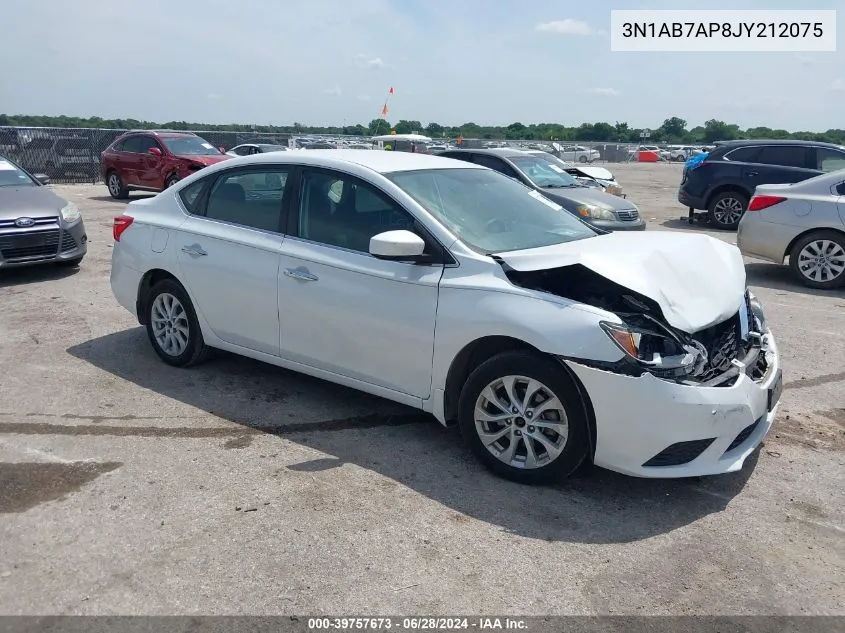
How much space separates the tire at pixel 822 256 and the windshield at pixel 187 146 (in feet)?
40.6

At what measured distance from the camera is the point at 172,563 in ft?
10.6

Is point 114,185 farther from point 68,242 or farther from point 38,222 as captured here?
point 38,222

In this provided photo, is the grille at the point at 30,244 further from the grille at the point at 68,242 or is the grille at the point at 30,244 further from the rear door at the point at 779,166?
the rear door at the point at 779,166

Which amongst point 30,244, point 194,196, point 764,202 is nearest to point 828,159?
point 764,202

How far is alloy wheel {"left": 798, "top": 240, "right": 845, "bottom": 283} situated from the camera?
8906 mm

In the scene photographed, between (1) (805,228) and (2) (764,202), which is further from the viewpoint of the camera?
(2) (764,202)

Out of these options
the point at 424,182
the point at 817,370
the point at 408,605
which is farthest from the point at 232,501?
the point at 817,370

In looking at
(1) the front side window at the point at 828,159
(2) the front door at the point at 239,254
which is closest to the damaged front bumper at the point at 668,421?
(2) the front door at the point at 239,254

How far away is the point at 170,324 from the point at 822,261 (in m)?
7.58

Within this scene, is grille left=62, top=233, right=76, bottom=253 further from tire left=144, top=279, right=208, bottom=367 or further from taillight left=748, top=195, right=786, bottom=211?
taillight left=748, top=195, right=786, bottom=211

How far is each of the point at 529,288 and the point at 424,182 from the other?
117cm

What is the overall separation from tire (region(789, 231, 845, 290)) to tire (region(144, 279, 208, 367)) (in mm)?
7261

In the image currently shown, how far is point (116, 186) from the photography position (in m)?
17.6

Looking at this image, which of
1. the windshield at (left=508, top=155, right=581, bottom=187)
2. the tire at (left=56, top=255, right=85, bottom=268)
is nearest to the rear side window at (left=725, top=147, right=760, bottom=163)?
the windshield at (left=508, top=155, right=581, bottom=187)
